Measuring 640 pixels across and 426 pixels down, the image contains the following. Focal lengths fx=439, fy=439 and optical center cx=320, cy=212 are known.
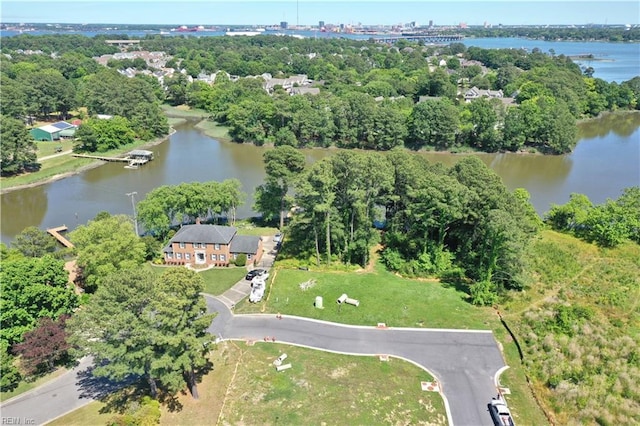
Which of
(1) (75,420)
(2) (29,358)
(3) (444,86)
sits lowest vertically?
(1) (75,420)

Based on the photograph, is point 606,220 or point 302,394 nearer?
point 302,394

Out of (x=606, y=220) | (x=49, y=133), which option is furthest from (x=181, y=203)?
(x=49, y=133)

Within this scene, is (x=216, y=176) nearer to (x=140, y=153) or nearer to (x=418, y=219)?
(x=140, y=153)

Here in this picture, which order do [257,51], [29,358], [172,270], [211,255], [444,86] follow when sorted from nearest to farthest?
[172,270]
[29,358]
[211,255]
[444,86]
[257,51]

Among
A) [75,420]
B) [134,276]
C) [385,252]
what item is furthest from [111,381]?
[385,252]

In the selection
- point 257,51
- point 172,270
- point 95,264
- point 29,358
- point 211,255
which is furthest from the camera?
point 257,51

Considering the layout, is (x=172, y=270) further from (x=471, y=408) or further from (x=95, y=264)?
(x=471, y=408)

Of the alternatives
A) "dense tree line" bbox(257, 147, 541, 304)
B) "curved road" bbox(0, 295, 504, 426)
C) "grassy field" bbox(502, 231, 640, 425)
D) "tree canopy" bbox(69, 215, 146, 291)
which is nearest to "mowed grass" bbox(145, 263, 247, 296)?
"curved road" bbox(0, 295, 504, 426)
